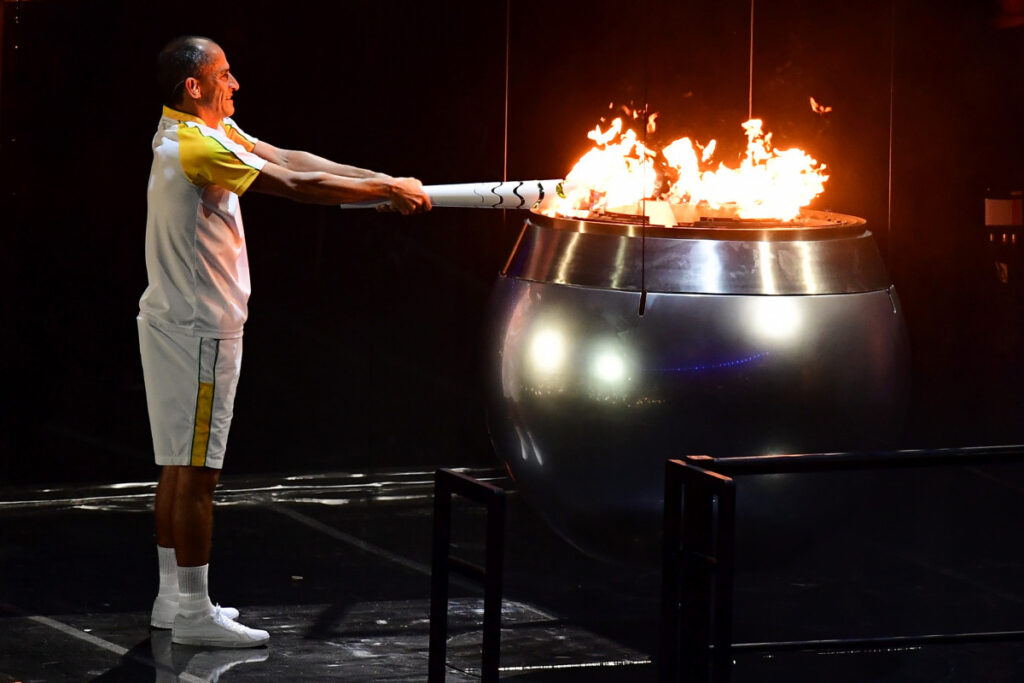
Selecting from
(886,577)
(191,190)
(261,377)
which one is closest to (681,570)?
(191,190)

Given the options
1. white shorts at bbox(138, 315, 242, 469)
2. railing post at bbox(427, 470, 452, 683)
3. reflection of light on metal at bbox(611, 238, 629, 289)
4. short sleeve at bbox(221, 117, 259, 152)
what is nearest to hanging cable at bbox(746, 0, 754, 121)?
short sleeve at bbox(221, 117, 259, 152)

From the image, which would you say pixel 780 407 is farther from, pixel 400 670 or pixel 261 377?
pixel 261 377

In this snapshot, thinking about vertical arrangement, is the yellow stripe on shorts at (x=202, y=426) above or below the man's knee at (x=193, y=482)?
above

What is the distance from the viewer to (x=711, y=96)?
7.32 m

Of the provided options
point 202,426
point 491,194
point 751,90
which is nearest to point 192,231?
point 202,426

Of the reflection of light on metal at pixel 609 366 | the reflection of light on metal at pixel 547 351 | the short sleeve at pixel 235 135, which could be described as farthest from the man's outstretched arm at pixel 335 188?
the reflection of light on metal at pixel 609 366

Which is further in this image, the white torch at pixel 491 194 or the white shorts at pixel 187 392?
the white torch at pixel 491 194

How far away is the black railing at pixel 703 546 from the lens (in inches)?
128

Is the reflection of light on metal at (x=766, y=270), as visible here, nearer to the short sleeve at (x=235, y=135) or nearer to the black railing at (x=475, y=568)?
the black railing at (x=475, y=568)

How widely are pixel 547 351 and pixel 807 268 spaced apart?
0.74 metres

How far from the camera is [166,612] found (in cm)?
504

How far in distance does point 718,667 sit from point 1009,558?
3.23 meters

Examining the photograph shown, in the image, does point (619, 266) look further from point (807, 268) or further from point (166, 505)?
point (166, 505)

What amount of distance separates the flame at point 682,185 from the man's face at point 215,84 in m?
1.07
